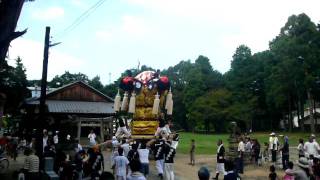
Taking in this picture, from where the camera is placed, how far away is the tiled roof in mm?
34734

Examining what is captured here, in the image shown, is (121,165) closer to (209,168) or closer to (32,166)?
(32,166)

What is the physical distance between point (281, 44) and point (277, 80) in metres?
4.80

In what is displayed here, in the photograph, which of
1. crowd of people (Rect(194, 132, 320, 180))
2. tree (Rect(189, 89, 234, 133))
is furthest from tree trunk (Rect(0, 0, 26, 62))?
tree (Rect(189, 89, 234, 133))

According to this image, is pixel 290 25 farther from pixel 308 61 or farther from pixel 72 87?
pixel 72 87

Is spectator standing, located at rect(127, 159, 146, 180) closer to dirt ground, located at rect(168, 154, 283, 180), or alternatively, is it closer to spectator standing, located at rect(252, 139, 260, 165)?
dirt ground, located at rect(168, 154, 283, 180)

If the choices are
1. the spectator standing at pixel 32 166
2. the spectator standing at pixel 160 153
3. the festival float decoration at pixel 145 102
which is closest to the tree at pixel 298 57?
the festival float decoration at pixel 145 102

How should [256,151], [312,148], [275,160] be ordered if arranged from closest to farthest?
1. [312,148]
2. [256,151]
3. [275,160]

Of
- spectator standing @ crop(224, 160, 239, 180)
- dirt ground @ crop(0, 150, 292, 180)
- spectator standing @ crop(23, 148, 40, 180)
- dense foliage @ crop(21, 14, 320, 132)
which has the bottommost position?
dirt ground @ crop(0, 150, 292, 180)

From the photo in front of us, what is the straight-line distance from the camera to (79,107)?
36.2m

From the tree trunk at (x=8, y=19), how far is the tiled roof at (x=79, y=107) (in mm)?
25166

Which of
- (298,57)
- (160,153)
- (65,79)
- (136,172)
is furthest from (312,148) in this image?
(65,79)

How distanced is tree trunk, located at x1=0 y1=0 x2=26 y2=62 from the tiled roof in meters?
25.2

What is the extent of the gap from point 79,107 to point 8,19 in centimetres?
2750

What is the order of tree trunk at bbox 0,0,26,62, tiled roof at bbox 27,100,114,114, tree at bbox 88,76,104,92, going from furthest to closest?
1. tree at bbox 88,76,104,92
2. tiled roof at bbox 27,100,114,114
3. tree trunk at bbox 0,0,26,62
